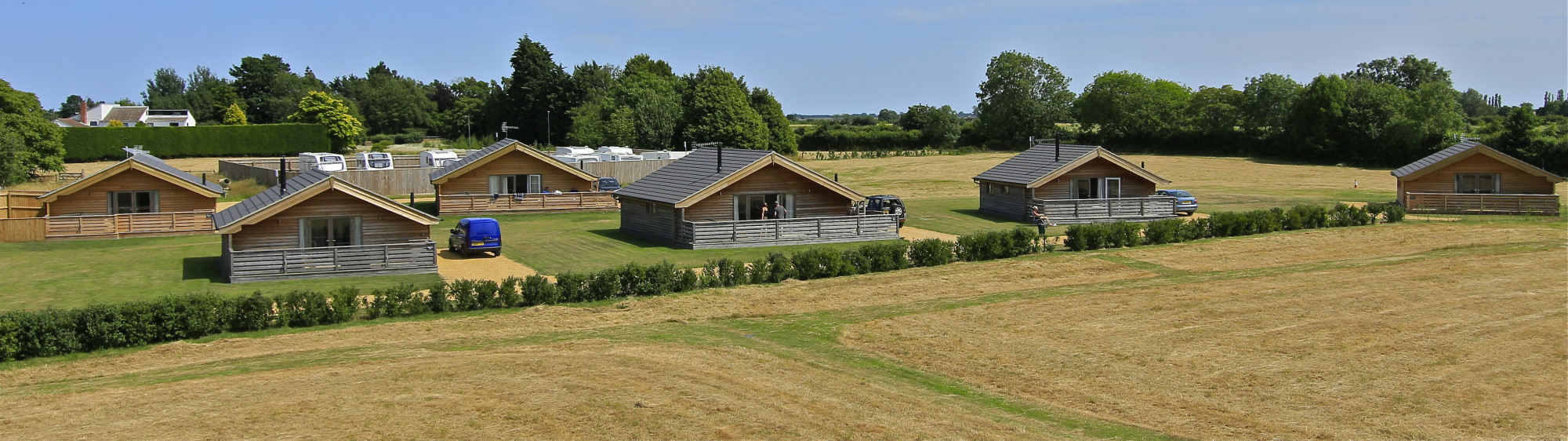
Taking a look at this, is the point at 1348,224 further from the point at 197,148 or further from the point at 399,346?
the point at 197,148

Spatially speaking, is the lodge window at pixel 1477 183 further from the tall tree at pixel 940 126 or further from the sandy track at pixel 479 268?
the tall tree at pixel 940 126

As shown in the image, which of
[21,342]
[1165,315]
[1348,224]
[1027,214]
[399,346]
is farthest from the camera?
[1027,214]

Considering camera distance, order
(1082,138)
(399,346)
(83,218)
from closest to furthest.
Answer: (399,346) → (83,218) → (1082,138)

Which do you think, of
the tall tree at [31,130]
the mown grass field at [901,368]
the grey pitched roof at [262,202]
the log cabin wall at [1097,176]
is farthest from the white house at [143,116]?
the mown grass field at [901,368]

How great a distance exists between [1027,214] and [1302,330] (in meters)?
23.7

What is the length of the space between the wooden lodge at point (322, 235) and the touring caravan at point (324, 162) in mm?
31867

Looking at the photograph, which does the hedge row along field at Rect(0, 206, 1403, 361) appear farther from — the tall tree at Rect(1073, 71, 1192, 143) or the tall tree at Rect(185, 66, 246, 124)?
the tall tree at Rect(185, 66, 246, 124)

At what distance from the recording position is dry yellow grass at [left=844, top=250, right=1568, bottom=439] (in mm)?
17375

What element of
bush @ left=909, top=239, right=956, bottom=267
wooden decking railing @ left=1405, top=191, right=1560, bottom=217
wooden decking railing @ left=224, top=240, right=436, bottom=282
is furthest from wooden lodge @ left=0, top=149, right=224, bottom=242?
wooden decking railing @ left=1405, top=191, right=1560, bottom=217

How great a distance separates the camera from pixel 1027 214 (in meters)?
47.5

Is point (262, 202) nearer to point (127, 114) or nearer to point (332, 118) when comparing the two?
point (332, 118)

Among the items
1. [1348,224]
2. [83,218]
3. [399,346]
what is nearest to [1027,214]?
[1348,224]

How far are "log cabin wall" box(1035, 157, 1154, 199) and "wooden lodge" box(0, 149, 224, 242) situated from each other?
3151 centimetres

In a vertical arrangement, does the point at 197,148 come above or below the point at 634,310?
above
